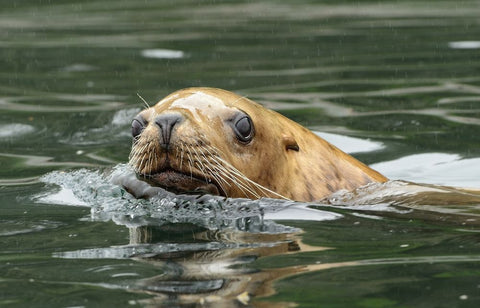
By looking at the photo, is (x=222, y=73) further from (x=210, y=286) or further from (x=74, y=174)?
(x=210, y=286)

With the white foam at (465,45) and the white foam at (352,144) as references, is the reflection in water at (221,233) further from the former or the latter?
the white foam at (465,45)

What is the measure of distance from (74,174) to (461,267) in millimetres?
3243

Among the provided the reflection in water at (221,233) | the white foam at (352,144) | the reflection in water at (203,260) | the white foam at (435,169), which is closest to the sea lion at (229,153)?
the reflection in water at (221,233)

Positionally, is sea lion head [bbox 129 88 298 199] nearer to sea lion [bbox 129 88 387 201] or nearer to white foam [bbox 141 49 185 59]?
sea lion [bbox 129 88 387 201]

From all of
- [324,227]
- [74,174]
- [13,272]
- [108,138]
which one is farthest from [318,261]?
[108,138]

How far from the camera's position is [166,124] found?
5.24m

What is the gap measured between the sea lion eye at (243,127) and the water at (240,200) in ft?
1.11

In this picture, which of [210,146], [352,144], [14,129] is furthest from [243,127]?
[14,129]

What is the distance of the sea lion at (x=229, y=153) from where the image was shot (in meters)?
5.27

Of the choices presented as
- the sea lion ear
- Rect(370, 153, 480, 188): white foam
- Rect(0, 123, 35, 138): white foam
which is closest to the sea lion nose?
the sea lion ear

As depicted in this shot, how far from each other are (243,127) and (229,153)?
154 millimetres

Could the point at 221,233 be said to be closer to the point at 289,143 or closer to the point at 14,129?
the point at 289,143

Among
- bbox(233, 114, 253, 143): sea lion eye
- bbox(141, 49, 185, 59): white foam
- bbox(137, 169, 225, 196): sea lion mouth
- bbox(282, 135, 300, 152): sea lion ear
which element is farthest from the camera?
bbox(141, 49, 185, 59): white foam

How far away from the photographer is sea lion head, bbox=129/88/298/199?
17.3 ft
